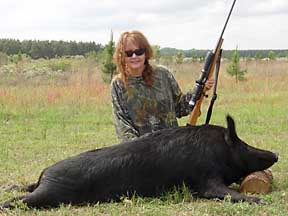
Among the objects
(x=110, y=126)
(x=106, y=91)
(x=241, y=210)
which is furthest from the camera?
(x=106, y=91)

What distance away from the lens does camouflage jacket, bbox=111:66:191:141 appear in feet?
19.2

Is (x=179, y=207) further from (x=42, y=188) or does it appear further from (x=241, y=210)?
(x=42, y=188)

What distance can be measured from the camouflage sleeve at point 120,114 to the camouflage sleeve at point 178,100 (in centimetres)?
55

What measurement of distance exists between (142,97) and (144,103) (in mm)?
69

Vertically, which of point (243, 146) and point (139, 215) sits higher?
point (243, 146)

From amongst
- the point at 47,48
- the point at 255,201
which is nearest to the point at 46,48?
the point at 47,48

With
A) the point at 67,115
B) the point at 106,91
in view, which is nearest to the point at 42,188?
the point at 67,115

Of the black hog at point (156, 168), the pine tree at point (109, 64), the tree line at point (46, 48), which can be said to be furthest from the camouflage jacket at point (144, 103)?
the tree line at point (46, 48)

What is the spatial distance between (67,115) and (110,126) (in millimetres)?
2009

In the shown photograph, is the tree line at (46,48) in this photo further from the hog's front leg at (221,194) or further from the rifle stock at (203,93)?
the hog's front leg at (221,194)

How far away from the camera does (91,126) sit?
36.2 ft

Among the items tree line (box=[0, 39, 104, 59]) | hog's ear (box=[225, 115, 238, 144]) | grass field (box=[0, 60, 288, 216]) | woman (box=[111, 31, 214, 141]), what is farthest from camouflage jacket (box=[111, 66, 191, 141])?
tree line (box=[0, 39, 104, 59])

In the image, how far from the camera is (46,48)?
2024 inches

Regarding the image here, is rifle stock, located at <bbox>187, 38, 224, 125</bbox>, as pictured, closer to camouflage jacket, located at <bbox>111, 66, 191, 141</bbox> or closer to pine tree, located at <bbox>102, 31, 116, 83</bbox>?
camouflage jacket, located at <bbox>111, 66, 191, 141</bbox>
